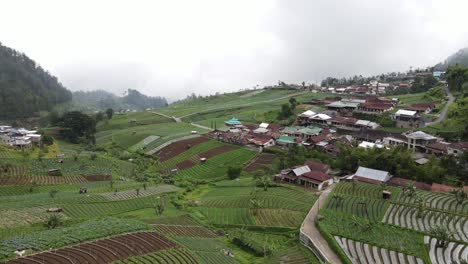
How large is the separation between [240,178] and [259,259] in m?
25.7

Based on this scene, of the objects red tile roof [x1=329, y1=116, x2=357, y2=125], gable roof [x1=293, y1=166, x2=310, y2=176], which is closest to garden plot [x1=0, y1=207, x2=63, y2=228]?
gable roof [x1=293, y1=166, x2=310, y2=176]

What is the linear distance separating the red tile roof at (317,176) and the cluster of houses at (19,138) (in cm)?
5459

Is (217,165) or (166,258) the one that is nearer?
(166,258)

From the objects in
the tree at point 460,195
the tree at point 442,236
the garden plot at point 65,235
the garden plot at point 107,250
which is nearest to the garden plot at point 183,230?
the garden plot at point 65,235

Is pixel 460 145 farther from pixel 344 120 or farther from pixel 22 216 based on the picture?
pixel 22 216

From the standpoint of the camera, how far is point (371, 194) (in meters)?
46.4

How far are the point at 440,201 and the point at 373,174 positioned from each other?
9850 millimetres

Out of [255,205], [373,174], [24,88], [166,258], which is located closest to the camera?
[166,258]

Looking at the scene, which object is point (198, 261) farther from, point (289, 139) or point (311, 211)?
point (289, 139)

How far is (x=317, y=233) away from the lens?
37094mm

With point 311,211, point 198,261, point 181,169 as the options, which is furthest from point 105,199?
point 311,211

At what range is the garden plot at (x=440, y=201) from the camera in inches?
1636

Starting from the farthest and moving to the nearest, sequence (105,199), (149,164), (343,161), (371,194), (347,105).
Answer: (347,105) → (149,164) → (343,161) → (105,199) → (371,194)

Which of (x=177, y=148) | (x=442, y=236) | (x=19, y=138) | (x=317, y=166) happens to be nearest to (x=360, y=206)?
(x=442, y=236)
